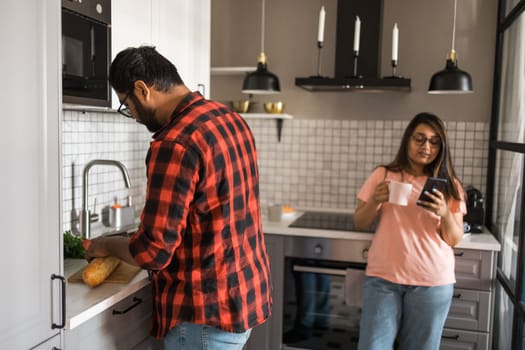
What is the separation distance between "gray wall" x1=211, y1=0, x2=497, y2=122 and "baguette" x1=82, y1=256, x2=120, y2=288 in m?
2.03

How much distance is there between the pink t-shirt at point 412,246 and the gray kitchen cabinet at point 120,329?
102 cm

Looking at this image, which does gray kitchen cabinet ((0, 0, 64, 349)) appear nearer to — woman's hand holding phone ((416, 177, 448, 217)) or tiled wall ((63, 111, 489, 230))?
woman's hand holding phone ((416, 177, 448, 217))

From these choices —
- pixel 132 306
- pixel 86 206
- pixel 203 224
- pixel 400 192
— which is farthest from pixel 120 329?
pixel 400 192

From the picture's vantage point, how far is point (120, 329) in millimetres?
1891

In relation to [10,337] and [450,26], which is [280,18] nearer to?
[450,26]

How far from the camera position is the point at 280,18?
3625 mm

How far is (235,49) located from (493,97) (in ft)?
5.33

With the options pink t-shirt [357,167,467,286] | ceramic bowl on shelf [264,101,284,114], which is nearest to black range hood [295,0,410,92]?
ceramic bowl on shelf [264,101,284,114]

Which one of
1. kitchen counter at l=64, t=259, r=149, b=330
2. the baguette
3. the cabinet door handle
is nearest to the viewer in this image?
the cabinet door handle

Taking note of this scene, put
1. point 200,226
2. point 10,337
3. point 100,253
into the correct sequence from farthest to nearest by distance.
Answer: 1. point 100,253
2. point 200,226
3. point 10,337

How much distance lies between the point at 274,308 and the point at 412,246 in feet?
3.18

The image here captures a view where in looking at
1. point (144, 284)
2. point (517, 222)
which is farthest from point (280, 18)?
point (144, 284)

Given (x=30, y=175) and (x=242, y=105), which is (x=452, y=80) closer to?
(x=242, y=105)

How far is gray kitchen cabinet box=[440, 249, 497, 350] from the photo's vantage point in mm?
2822
